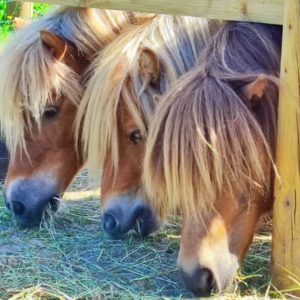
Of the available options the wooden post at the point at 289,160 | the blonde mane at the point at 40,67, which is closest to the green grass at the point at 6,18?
the blonde mane at the point at 40,67

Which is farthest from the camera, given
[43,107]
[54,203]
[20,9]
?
[20,9]

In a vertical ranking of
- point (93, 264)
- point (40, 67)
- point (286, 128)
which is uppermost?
point (40, 67)

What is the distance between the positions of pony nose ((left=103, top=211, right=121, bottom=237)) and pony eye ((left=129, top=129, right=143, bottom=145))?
0.32m

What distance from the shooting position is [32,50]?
137 inches

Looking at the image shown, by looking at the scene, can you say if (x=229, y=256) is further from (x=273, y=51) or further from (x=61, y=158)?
(x=61, y=158)

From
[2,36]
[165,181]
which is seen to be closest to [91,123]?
[165,181]

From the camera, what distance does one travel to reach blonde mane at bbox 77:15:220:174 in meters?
3.09

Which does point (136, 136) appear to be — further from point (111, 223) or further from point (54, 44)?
point (54, 44)

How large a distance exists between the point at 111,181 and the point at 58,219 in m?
0.72

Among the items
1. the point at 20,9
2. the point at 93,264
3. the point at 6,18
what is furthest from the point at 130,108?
the point at 6,18

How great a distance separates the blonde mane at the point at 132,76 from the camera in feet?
10.1

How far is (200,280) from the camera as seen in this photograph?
245 cm

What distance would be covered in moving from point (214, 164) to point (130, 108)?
74cm

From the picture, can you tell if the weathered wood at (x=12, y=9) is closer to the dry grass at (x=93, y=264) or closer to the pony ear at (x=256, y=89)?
the dry grass at (x=93, y=264)
